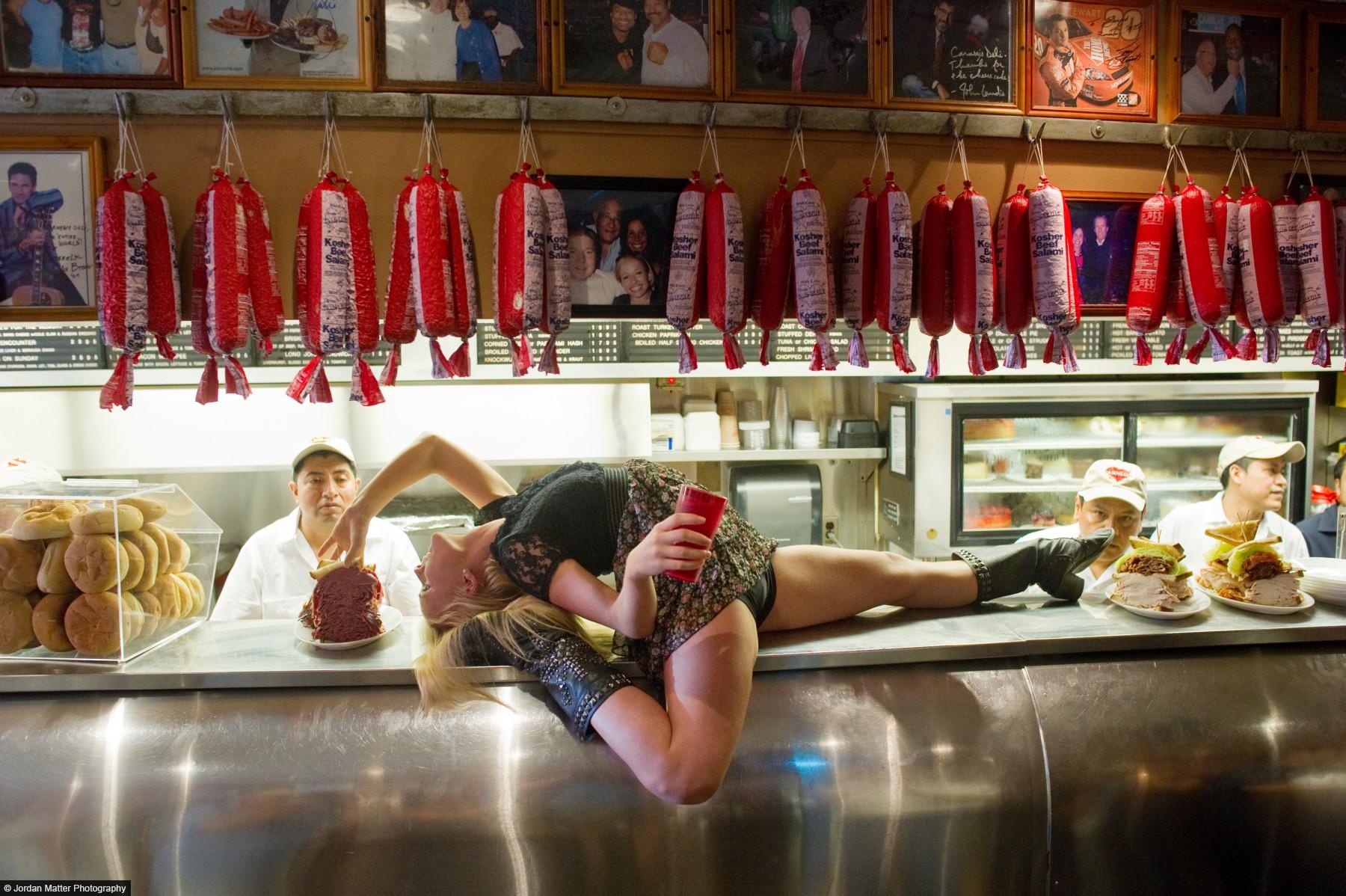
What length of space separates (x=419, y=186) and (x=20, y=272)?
1186 millimetres

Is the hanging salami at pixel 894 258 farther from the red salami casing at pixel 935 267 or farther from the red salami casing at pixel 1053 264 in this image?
the red salami casing at pixel 1053 264

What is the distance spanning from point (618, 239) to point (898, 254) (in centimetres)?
82

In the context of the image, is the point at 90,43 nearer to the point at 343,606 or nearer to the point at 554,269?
the point at 554,269

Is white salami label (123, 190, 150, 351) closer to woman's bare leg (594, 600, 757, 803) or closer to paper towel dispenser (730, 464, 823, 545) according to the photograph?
woman's bare leg (594, 600, 757, 803)

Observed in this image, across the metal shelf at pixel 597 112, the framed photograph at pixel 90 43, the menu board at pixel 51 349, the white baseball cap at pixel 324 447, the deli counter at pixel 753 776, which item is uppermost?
the framed photograph at pixel 90 43

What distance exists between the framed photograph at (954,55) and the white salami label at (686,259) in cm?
76

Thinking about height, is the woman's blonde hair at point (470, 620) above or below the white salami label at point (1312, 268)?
below

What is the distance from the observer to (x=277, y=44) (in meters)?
2.32

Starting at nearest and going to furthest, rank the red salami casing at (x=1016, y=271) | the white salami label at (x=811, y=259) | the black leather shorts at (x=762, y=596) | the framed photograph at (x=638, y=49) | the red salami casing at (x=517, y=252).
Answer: the black leather shorts at (x=762, y=596), the red salami casing at (x=517, y=252), the white salami label at (x=811, y=259), the framed photograph at (x=638, y=49), the red salami casing at (x=1016, y=271)

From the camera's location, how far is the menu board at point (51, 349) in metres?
3.83

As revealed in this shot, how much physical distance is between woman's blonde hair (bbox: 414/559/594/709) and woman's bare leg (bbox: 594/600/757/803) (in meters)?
0.26

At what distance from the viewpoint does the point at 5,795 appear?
1.69 metres

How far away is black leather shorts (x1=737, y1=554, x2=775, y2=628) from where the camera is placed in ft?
6.32

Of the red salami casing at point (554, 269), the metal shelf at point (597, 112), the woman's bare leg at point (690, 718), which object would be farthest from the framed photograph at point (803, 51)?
the woman's bare leg at point (690, 718)
